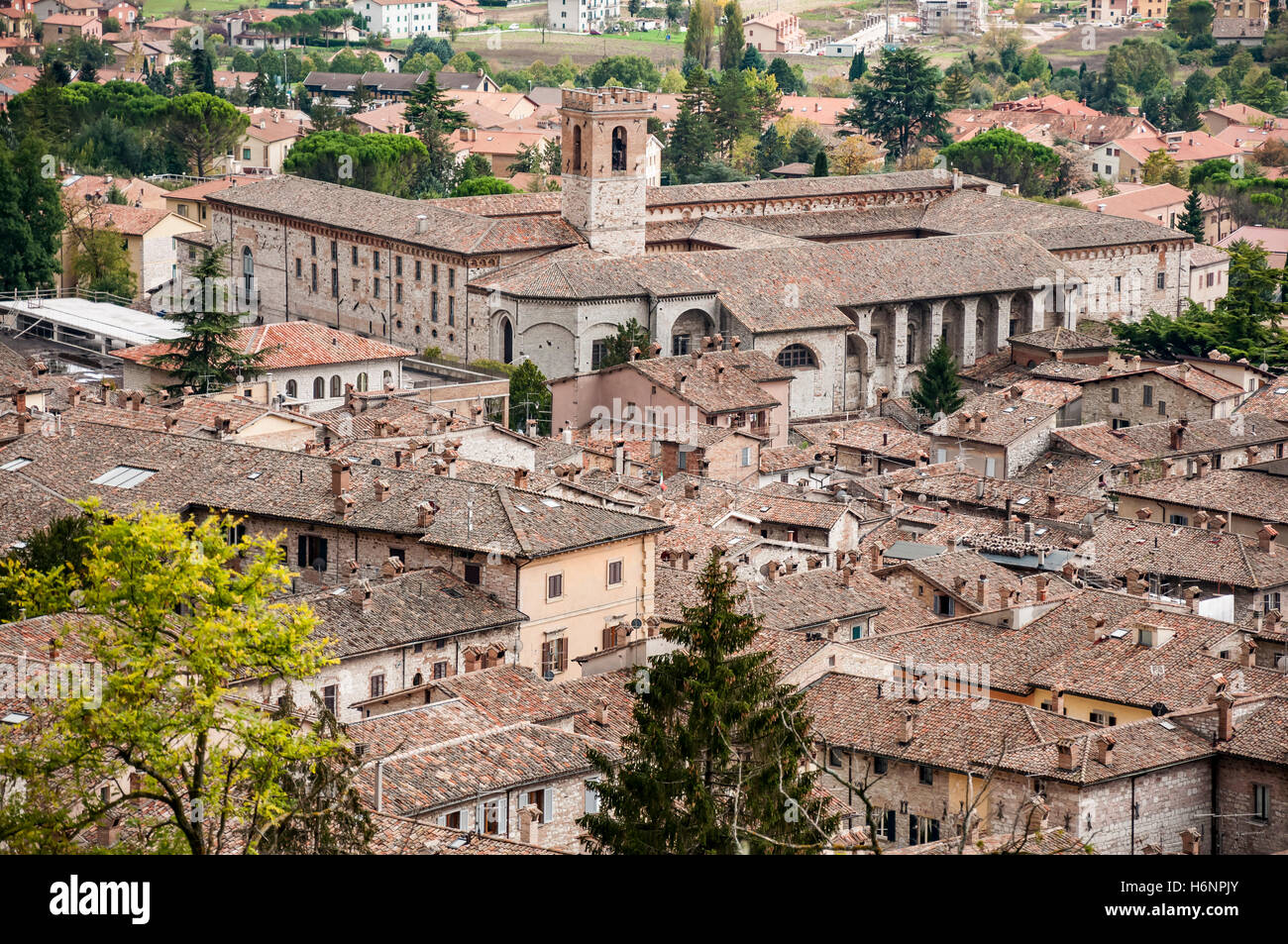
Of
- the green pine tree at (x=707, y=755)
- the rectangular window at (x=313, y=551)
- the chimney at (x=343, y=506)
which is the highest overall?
the green pine tree at (x=707, y=755)

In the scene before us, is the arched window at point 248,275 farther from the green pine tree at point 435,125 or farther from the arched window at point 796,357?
the green pine tree at point 435,125

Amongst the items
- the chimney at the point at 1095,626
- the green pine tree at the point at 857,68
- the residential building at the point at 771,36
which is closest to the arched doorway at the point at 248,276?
the chimney at the point at 1095,626

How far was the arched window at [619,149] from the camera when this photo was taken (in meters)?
74.4

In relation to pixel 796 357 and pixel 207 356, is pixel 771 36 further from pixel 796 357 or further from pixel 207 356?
pixel 207 356

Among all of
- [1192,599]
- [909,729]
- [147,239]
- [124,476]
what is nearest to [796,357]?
[147,239]

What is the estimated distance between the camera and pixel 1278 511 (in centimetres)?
4925

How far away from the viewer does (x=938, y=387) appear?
6869 cm

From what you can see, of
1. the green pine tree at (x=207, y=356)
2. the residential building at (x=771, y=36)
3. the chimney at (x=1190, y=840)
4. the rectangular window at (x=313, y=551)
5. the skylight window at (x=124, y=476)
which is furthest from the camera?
the residential building at (x=771, y=36)

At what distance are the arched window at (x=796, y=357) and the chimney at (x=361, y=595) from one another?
39.1m

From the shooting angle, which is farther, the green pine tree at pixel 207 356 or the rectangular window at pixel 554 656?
the green pine tree at pixel 207 356

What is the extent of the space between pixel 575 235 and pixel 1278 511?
102 ft

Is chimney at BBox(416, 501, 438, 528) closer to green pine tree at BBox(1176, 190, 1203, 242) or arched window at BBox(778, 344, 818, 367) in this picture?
arched window at BBox(778, 344, 818, 367)

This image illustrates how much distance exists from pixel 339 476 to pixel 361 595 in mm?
4679
